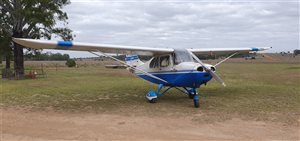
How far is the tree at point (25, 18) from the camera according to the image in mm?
24703

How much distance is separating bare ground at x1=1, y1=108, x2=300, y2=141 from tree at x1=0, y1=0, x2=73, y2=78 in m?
17.2

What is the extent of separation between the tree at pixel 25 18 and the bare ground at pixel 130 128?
17.2 metres

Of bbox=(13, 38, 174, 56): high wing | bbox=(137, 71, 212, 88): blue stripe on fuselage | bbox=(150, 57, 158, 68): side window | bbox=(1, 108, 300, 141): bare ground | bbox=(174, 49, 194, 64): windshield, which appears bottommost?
bbox=(1, 108, 300, 141): bare ground

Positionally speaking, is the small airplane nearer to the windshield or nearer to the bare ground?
the windshield

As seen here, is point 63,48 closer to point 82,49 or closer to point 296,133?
point 82,49

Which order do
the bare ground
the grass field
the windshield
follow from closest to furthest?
the bare ground → the grass field → the windshield

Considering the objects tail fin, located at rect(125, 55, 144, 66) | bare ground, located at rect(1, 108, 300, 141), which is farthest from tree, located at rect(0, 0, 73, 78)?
bare ground, located at rect(1, 108, 300, 141)

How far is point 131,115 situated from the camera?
363 inches

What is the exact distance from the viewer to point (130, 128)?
295 inches

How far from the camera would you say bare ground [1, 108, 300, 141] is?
6.68 metres

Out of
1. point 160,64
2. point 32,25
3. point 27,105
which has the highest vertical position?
point 32,25

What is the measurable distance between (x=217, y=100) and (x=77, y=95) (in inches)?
236

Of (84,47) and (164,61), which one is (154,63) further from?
(84,47)

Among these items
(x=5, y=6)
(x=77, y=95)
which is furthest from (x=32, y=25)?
(x=77, y=95)
